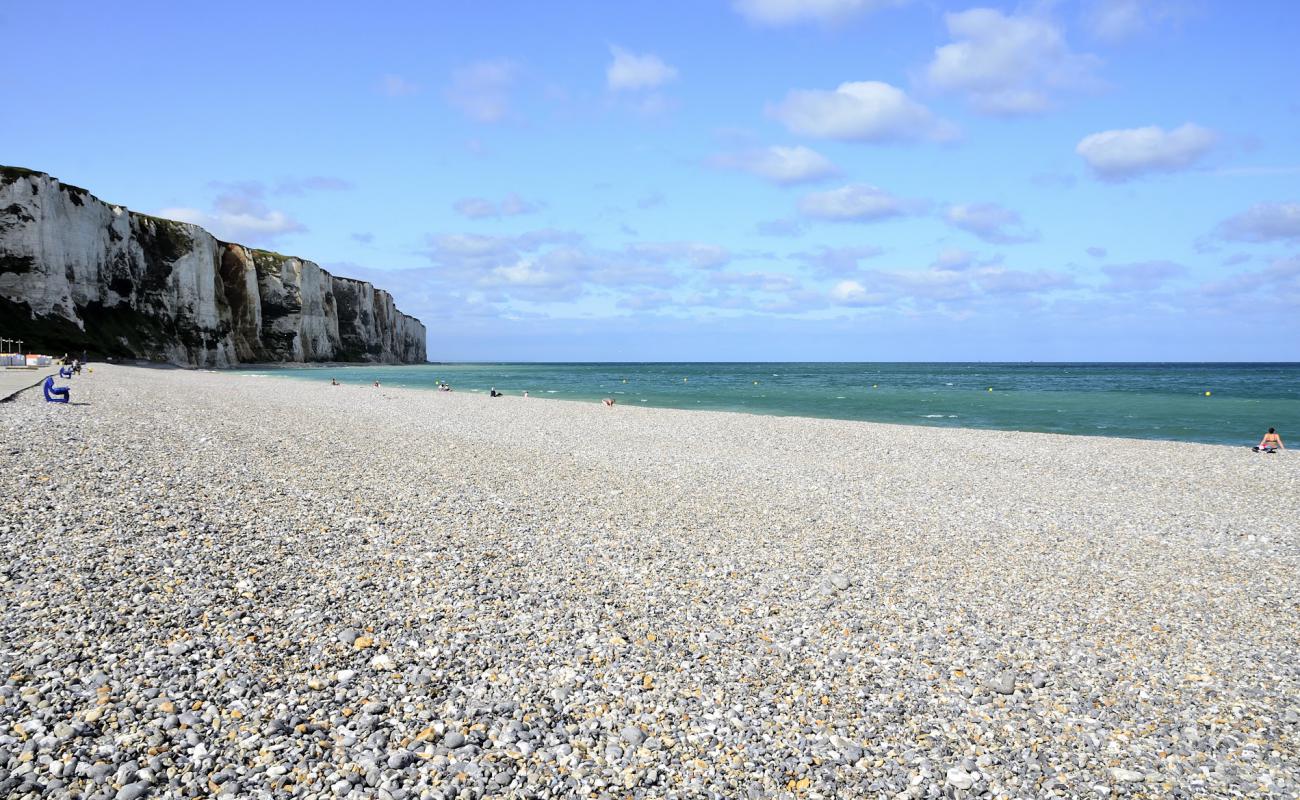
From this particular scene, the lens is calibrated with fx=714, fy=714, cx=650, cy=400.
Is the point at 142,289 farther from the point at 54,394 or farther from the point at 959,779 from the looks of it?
the point at 959,779

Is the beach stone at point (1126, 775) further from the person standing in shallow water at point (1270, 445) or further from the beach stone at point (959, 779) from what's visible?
the person standing in shallow water at point (1270, 445)

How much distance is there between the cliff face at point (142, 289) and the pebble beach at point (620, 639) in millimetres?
72566

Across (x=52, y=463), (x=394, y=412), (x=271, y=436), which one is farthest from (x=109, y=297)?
(x=52, y=463)

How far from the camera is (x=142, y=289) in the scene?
270 ft

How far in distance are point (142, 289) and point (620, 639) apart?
3805 inches

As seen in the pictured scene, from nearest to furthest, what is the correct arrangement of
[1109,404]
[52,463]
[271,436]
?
[52,463] < [271,436] < [1109,404]

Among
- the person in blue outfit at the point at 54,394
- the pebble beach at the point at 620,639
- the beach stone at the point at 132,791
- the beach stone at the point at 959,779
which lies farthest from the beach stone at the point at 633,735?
the person in blue outfit at the point at 54,394

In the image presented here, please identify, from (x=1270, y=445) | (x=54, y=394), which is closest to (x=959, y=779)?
(x=1270, y=445)

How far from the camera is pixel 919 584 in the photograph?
28.4ft

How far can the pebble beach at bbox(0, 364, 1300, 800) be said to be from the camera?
4.72 m

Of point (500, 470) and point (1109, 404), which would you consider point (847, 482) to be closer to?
point (500, 470)

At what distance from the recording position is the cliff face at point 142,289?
67500mm

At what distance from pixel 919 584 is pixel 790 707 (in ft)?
12.4

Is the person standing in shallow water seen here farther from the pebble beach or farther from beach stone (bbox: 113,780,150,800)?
beach stone (bbox: 113,780,150,800)
